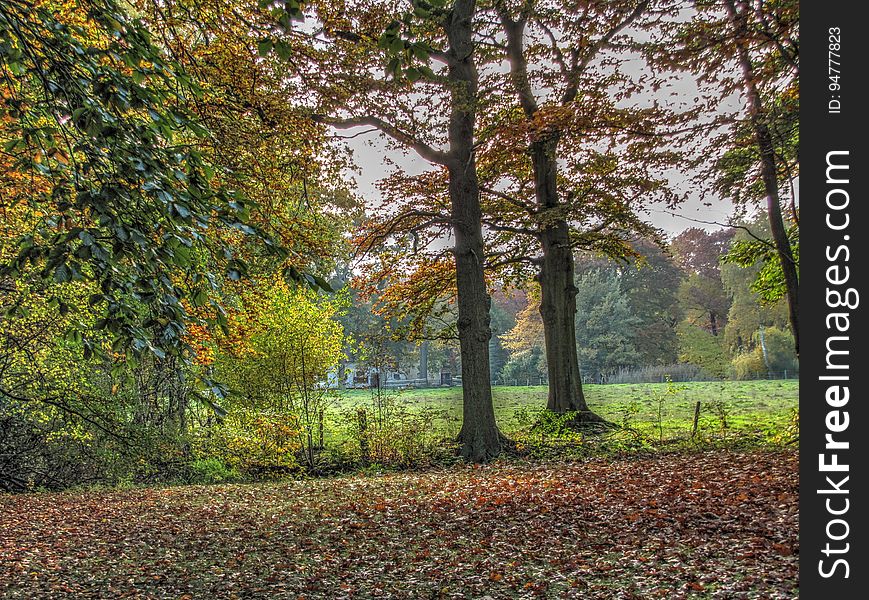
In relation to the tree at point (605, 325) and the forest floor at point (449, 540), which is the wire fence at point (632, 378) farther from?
the forest floor at point (449, 540)

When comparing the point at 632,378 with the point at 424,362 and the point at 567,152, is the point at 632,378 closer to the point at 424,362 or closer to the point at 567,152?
the point at 424,362

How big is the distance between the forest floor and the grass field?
392 cm

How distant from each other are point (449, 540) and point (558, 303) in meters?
9.17

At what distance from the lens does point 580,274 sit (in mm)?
41000

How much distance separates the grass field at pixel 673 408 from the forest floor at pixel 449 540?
392cm

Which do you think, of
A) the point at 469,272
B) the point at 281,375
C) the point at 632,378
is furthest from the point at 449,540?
the point at 632,378

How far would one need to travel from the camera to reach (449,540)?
18.5 ft

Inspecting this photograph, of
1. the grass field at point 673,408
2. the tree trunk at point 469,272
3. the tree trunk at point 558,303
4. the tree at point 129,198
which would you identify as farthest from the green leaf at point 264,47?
the tree trunk at point 558,303

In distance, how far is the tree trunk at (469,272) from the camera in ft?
35.7

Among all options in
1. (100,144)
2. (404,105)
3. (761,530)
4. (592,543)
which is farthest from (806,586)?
(404,105)

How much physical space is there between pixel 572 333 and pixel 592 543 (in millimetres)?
9320

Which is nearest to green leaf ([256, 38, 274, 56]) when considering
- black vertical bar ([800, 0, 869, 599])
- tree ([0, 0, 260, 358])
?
tree ([0, 0, 260, 358])

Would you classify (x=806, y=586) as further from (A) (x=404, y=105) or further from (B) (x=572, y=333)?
(B) (x=572, y=333)

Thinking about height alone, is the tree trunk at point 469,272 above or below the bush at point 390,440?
above
